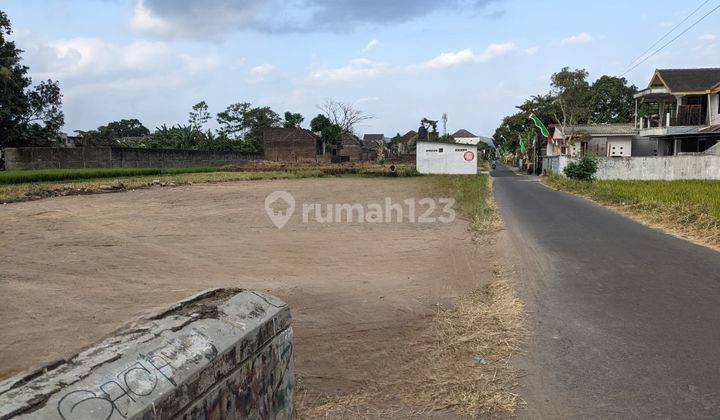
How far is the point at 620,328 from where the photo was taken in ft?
16.9

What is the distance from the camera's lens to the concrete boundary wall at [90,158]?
37.6 metres

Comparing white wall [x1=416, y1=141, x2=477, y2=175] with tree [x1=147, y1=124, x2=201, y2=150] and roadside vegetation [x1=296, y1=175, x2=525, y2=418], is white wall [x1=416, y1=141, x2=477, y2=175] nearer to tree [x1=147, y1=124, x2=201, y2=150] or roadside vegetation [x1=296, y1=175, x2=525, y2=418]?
tree [x1=147, y1=124, x2=201, y2=150]

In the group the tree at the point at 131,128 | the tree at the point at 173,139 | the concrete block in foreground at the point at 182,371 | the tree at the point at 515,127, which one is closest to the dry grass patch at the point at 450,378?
the concrete block in foreground at the point at 182,371

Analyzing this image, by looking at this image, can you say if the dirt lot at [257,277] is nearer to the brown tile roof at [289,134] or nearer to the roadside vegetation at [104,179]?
the roadside vegetation at [104,179]

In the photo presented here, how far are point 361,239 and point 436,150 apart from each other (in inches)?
1468

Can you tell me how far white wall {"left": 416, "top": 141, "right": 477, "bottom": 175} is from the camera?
46.8 metres

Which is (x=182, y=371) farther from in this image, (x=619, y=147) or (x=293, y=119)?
(x=293, y=119)

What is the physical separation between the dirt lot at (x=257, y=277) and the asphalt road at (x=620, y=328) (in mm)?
1079

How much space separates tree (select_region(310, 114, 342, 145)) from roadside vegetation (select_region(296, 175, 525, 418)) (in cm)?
7237

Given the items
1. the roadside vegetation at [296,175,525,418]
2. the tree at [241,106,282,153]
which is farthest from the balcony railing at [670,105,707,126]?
the tree at [241,106,282,153]

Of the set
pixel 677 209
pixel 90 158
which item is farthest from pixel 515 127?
pixel 677 209

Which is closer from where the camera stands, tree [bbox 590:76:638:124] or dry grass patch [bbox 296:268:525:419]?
dry grass patch [bbox 296:268:525:419]

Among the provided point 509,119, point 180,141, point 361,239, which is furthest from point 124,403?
point 509,119

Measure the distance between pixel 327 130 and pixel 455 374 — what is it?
247 feet
